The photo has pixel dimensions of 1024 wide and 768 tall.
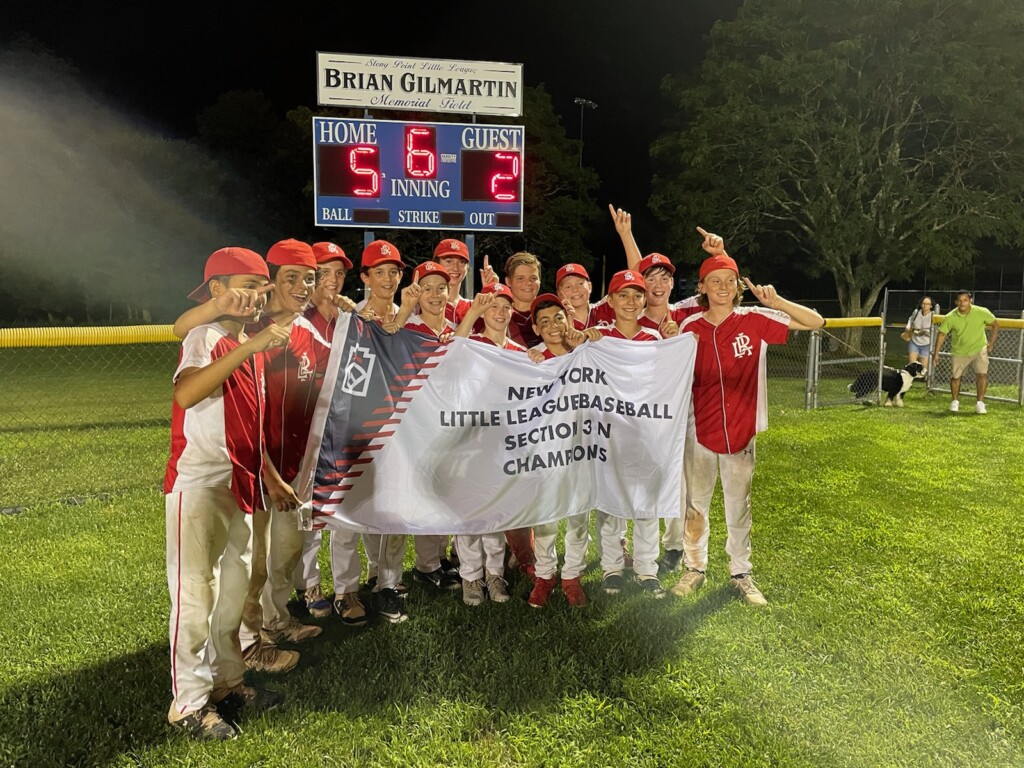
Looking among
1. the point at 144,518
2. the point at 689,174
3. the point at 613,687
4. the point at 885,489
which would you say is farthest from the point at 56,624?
the point at 689,174

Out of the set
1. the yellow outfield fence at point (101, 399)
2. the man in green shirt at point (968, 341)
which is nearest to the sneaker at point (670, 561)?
the yellow outfield fence at point (101, 399)

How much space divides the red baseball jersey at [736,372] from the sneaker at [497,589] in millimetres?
1592

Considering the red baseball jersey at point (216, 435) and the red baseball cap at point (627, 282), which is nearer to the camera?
the red baseball jersey at point (216, 435)

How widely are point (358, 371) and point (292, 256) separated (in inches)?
27.7

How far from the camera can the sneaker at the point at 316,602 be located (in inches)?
177

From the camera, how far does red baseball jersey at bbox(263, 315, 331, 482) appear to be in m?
3.78

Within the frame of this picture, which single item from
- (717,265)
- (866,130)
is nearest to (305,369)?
(717,265)

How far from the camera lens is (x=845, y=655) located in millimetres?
4062

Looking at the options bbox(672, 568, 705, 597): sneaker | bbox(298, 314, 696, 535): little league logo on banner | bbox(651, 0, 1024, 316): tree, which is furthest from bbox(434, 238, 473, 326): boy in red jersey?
bbox(651, 0, 1024, 316): tree

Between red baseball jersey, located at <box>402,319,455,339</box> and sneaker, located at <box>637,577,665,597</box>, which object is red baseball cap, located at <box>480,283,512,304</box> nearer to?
red baseball jersey, located at <box>402,319,455,339</box>

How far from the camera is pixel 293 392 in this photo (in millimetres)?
3867

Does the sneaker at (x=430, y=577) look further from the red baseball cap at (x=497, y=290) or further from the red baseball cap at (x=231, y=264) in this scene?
the red baseball cap at (x=231, y=264)

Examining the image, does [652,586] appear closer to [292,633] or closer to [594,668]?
[594,668]

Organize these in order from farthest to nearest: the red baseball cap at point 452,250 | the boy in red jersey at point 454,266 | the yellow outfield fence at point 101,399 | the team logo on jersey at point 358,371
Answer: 1. the yellow outfield fence at point 101,399
2. the red baseball cap at point 452,250
3. the boy in red jersey at point 454,266
4. the team logo on jersey at point 358,371
